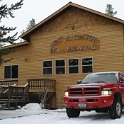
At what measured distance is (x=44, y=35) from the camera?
22.2 meters

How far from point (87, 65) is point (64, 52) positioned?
216 centimetres

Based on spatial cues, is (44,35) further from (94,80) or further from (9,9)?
(94,80)

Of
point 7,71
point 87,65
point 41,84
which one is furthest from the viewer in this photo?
point 7,71

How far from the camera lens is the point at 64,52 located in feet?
68.9

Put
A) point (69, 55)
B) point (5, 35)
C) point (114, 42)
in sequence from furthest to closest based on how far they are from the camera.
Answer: point (69, 55), point (114, 42), point (5, 35)

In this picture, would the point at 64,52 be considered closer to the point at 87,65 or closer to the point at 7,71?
the point at 87,65

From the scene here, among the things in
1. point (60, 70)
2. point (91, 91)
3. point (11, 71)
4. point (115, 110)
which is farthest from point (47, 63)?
point (115, 110)

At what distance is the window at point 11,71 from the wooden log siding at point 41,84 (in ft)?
7.99

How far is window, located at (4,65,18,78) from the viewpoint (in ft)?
75.7

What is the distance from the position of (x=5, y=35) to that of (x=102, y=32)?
821 centimetres

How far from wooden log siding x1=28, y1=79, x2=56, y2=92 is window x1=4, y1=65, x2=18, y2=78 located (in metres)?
2.43

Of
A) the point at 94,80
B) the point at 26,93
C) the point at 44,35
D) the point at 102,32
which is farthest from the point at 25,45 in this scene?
the point at 94,80

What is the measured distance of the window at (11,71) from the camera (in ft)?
75.7

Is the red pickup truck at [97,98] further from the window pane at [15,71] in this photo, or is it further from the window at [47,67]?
the window pane at [15,71]
